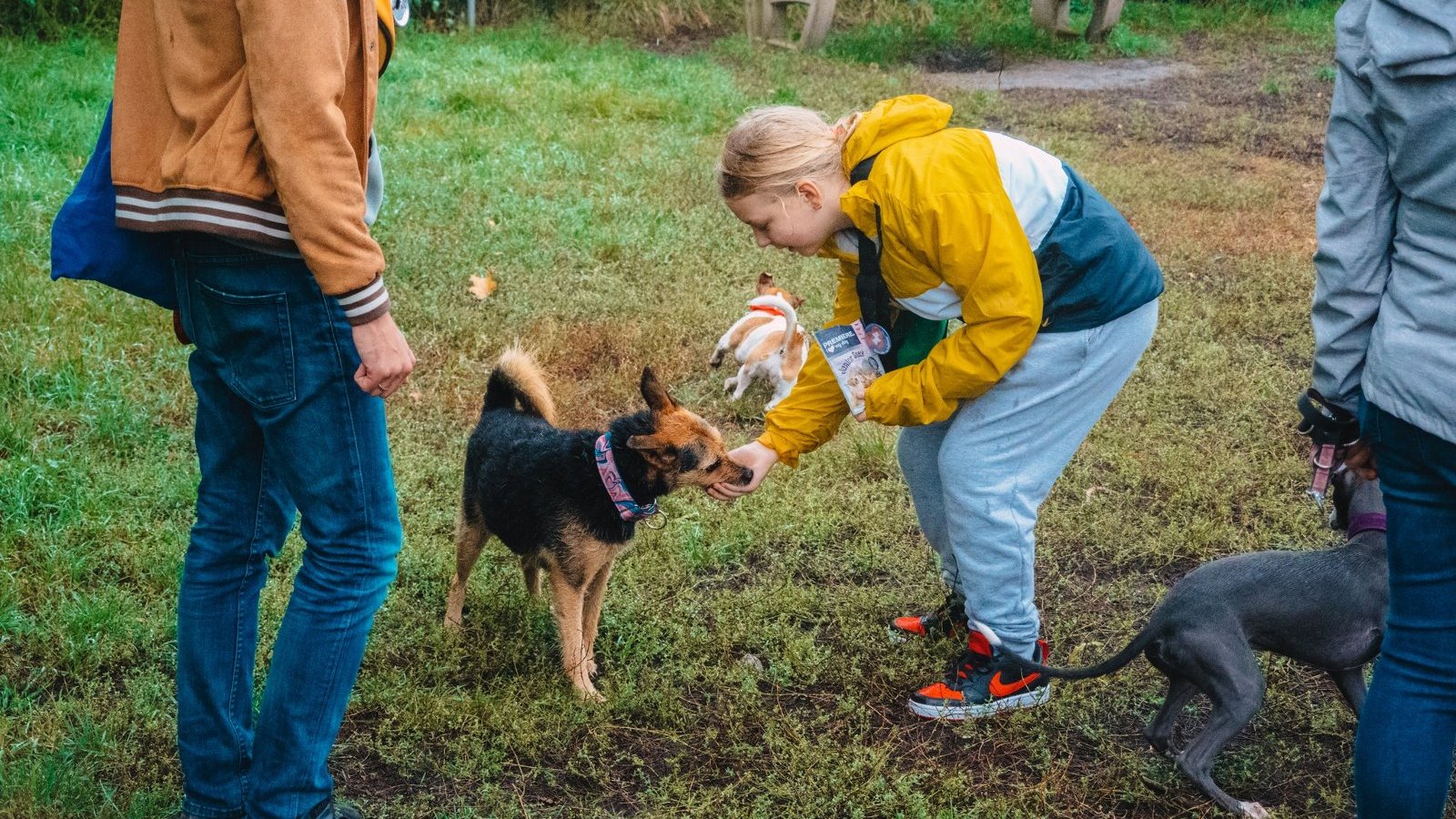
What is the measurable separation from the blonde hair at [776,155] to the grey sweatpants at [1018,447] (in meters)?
0.71

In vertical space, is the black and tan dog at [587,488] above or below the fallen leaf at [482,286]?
above

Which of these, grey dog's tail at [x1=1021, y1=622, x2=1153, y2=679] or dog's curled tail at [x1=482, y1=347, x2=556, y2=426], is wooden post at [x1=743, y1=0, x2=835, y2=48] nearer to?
dog's curled tail at [x1=482, y1=347, x2=556, y2=426]

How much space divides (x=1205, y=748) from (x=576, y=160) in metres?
6.65

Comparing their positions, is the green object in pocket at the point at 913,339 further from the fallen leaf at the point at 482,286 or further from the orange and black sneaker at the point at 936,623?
the fallen leaf at the point at 482,286

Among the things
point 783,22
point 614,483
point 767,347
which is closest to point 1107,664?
point 614,483

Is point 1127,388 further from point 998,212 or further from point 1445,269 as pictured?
point 1445,269

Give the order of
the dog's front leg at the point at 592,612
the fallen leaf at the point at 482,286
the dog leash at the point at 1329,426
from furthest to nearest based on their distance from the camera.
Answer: the fallen leaf at the point at 482,286 < the dog's front leg at the point at 592,612 < the dog leash at the point at 1329,426

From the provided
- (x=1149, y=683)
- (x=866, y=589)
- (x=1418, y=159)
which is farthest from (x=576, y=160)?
(x=1418, y=159)

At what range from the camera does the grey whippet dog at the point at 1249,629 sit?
9.61 feet

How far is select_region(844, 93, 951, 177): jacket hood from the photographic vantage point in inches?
112

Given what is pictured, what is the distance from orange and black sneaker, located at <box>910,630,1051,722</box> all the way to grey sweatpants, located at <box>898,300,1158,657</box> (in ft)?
0.49

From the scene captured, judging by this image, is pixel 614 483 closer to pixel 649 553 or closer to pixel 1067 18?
pixel 649 553

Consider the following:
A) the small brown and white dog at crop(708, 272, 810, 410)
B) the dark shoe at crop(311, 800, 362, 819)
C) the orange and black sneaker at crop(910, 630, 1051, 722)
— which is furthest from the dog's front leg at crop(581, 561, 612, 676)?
the small brown and white dog at crop(708, 272, 810, 410)

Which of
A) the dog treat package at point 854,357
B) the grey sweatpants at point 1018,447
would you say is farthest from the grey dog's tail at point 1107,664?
the dog treat package at point 854,357
